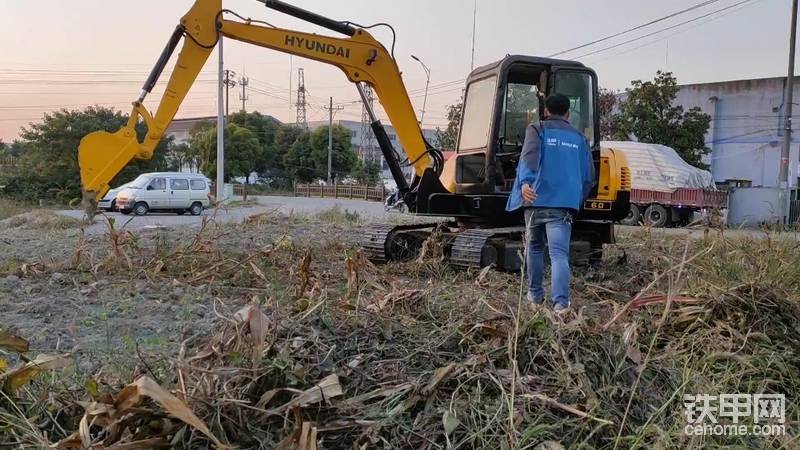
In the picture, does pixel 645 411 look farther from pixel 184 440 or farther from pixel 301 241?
pixel 301 241

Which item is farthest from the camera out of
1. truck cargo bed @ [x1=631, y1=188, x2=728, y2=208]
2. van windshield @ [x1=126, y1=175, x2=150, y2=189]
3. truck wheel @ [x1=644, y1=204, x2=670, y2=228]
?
van windshield @ [x1=126, y1=175, x2=150, y2=189]

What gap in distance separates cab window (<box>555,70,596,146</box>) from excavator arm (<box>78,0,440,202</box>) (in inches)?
69.2

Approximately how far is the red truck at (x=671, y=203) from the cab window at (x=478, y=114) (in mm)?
16295

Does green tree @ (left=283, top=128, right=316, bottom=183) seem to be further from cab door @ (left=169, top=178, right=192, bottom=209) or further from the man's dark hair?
the man's dark hair

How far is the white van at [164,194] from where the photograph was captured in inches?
921

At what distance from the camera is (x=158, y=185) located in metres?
23.9

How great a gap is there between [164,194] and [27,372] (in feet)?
75.4

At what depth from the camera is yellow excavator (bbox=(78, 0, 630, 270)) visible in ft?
22.9

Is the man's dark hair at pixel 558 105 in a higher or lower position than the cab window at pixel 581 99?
lower

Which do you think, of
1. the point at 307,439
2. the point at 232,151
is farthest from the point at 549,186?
the point at 232,151

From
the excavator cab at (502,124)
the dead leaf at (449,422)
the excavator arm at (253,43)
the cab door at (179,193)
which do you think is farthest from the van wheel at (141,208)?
the dead leaf at (449,422)

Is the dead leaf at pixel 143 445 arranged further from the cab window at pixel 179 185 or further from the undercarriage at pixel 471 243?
the cab window at pixel 179 185

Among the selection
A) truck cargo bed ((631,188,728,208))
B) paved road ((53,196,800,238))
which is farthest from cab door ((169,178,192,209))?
truck cargo bed ((631,188,728,208))

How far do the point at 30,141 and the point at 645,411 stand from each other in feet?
132
